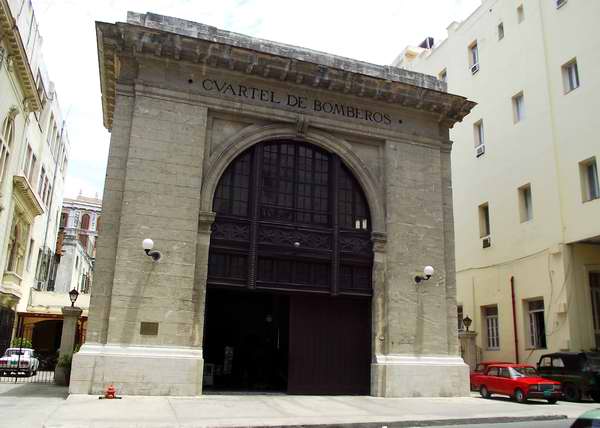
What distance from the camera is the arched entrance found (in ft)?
56.3

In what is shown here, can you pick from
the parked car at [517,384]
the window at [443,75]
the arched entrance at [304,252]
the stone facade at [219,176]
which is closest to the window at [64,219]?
the window at [443,75]

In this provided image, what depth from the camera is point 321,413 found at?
13305 millimetres

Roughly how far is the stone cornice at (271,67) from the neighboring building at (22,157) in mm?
11968

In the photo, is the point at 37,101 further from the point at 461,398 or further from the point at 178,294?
the point at 461,398

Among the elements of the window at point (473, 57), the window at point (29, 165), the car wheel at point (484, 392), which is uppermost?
the window at point (473, 57)

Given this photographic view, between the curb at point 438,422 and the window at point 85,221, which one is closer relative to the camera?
the curb at point 438,422

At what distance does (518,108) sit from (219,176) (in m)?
16.9

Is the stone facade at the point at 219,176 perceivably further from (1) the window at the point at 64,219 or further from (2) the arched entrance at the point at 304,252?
(1) the window at the point at 64,219

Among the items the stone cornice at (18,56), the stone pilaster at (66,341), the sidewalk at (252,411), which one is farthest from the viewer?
the stone cornice at (18,56)

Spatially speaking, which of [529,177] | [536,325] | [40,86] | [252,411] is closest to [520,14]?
[529,177]

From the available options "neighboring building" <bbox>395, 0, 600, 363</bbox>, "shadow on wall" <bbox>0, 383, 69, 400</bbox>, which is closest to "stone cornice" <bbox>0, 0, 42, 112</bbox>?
"shadow on wall" <bbox>0, 383, 69, 400</bbox>

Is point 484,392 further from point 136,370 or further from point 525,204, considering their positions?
point 136,370

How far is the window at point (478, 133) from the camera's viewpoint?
29.5m

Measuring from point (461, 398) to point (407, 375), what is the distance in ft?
6.56
